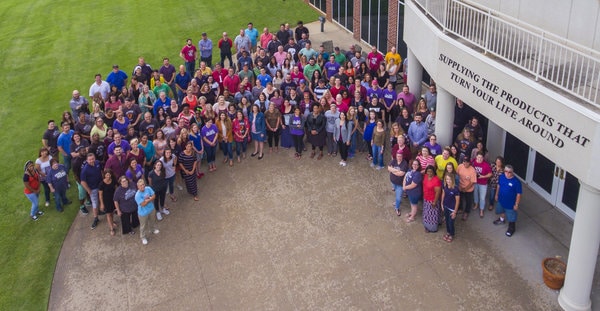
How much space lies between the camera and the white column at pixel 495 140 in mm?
12875

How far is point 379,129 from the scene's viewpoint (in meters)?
12.9

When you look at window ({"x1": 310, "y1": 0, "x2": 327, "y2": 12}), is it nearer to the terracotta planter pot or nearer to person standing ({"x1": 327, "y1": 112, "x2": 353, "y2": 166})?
person standing ({"x1": 327, "y1": 112, "x2": 353, "y2": 166})

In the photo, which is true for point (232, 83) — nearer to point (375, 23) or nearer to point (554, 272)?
point (375, 23)

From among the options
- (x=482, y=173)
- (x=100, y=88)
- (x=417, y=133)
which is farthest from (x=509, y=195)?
(x=100, y=88)

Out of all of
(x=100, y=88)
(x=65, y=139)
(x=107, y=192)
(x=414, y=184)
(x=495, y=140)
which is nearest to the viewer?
(x=414, y=184)

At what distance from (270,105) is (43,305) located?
6.66 metres

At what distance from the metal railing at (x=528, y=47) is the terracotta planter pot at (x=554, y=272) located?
10.4 ft

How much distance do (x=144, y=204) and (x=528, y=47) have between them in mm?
7766

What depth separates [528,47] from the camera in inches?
397

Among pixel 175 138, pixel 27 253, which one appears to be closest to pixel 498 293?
pixel 175 138

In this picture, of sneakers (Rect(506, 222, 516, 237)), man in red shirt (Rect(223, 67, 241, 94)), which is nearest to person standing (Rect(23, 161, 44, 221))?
man in red shirt (Rect(223, 67, 241, 94))

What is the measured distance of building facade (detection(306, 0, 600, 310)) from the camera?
8.04 meters

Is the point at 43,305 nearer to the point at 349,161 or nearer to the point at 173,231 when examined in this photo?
the point at 173,231

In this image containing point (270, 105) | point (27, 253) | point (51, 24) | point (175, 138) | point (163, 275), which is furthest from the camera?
point (51, 24)
